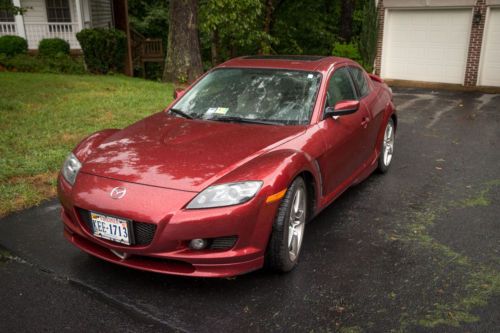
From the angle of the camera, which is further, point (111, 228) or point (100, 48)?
point (100, 48)

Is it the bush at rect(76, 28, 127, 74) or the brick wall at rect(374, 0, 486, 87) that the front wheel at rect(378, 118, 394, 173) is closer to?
the brick wall at rect(374, 0, 486, 87)

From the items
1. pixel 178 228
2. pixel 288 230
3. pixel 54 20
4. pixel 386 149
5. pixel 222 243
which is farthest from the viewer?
pixel 54 20

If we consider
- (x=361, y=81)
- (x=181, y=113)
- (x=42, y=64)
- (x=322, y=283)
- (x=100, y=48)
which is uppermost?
(x=361, y=81)

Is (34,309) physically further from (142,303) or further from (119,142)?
(119,142)

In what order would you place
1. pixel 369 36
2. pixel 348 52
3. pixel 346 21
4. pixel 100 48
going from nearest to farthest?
pixel 369 36, pixel 100 48, pixel 348 52, pixel 346 21

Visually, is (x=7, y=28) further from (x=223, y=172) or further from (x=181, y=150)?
(x=223, y=172)

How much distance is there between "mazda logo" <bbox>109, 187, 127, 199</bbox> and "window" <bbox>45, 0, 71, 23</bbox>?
19465mm

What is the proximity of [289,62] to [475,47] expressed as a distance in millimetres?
11951

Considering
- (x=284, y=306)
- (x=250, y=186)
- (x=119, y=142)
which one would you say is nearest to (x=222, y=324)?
(x=284, y=306)

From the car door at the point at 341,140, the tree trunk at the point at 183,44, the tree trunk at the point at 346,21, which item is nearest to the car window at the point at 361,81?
the car door at the point at 341,140

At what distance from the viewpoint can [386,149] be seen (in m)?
6.18

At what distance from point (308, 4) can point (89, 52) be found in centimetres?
1216

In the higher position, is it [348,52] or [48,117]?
[348,52]

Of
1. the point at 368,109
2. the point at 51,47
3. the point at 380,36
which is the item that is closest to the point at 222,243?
the point at 368,109
